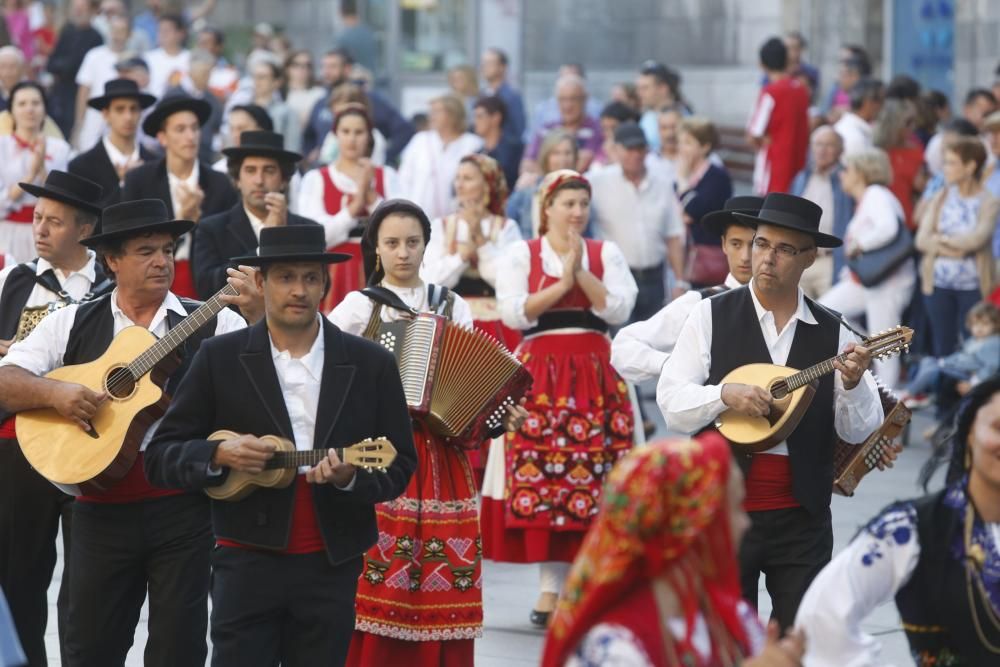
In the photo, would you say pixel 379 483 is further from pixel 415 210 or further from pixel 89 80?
pixel 89 80

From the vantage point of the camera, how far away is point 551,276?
29.8 feet

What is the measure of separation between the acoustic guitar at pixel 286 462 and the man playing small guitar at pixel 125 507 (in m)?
0.59

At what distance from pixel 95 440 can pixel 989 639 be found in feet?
10.2

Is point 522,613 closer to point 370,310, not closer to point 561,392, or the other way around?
point 561,392

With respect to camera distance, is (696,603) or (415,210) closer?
(696,603)

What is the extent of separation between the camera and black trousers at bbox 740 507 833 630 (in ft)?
21.9

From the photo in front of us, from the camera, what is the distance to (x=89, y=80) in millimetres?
18547

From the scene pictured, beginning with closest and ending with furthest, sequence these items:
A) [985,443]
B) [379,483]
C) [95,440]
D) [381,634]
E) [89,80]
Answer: [985,443], [379,483], [95,440], [381,634], [89,80]

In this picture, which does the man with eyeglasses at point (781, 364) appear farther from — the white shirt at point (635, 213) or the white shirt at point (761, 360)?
the white shirt at point (635, 213)

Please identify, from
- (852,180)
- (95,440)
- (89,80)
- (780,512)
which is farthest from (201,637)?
(89,80)

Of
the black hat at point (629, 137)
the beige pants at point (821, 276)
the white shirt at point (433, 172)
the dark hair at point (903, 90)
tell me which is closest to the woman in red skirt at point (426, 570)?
the black hat at point (629, 137)

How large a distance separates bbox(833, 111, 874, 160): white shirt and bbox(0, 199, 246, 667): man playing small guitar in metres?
9.72

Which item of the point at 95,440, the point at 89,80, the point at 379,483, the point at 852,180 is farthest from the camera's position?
the point at 89,80

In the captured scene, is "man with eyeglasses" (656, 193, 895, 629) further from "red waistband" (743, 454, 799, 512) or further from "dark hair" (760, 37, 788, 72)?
"dark hair" (760, 37, 788, 72)
